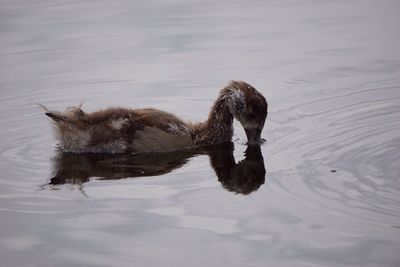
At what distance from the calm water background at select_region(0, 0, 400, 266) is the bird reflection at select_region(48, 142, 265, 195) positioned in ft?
0.45

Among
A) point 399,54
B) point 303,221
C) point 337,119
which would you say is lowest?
point 303,221

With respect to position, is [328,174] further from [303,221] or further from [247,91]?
[247,91]

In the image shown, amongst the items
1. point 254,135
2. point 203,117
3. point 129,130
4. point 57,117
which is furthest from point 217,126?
point 57,117

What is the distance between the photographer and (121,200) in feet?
28.2

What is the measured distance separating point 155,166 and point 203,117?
1.98 m

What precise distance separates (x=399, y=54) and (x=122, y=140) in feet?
17.9

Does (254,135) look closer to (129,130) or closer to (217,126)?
(217,126)

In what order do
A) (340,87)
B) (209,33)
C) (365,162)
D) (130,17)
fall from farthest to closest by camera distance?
(130,17), (209,33), (340,87), (365,162)

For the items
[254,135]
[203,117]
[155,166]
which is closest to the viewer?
[155,166]

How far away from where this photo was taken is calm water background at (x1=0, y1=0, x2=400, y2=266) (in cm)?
751

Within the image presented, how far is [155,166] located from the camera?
9.81 metres

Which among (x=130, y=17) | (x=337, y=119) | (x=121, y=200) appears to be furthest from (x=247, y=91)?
(x=130, y=17)

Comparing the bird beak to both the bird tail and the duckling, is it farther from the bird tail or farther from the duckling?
the bird tail

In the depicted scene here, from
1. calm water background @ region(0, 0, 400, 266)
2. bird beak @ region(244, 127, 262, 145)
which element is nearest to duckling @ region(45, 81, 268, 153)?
bird beak @ region(244, 127, 262, 145)
